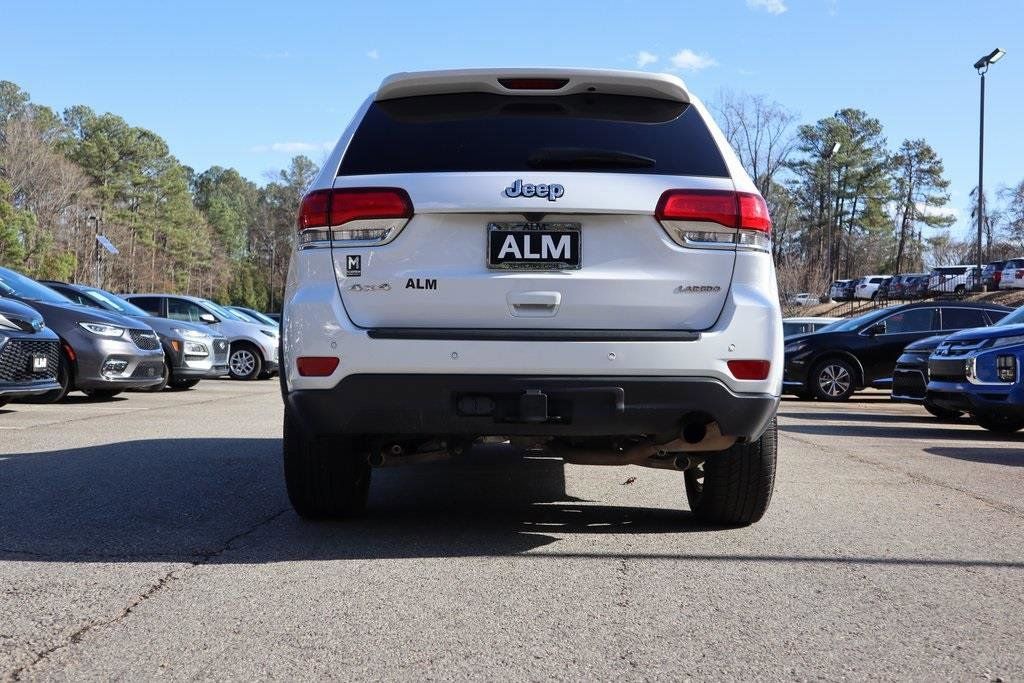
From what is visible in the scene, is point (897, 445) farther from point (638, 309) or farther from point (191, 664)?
point (191, 664)

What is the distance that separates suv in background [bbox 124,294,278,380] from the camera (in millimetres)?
19469

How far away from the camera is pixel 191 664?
294cm

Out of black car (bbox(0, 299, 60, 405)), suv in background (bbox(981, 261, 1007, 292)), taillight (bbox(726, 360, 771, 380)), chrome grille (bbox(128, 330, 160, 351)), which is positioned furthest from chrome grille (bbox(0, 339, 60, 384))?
suv in background (bbox(981, 261, 1007, 292))

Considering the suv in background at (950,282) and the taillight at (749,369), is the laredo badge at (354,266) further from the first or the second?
the suv in background at (950,282)

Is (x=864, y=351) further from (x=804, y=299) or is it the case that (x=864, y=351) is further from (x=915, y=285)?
(x=804, y=299)

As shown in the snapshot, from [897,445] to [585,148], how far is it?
616 centimetres

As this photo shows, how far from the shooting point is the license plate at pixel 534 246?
13.5 ft

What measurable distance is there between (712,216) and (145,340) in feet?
34.2

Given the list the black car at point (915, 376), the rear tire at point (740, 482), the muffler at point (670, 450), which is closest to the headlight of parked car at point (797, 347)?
the black car at point (915, 376)

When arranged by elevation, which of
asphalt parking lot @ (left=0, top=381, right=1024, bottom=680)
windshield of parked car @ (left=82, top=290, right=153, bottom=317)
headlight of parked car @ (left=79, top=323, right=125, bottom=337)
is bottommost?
asphalt parking lot @ (left=0, top=381, right=1024, bottom=680)

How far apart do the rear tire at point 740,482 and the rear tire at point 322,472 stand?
61.0 inches

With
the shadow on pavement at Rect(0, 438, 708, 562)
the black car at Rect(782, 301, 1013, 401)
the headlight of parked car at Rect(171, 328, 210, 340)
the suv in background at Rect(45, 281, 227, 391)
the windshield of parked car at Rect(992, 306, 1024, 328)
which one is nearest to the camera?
the shadow on pavement at Rect(0, 438, 708, 562)

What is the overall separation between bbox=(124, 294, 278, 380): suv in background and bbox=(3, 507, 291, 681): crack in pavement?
15294 millimetres

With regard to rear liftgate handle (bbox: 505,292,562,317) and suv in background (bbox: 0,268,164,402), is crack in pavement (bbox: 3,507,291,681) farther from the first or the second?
suv in background (bbox: 0,268,164,402)
